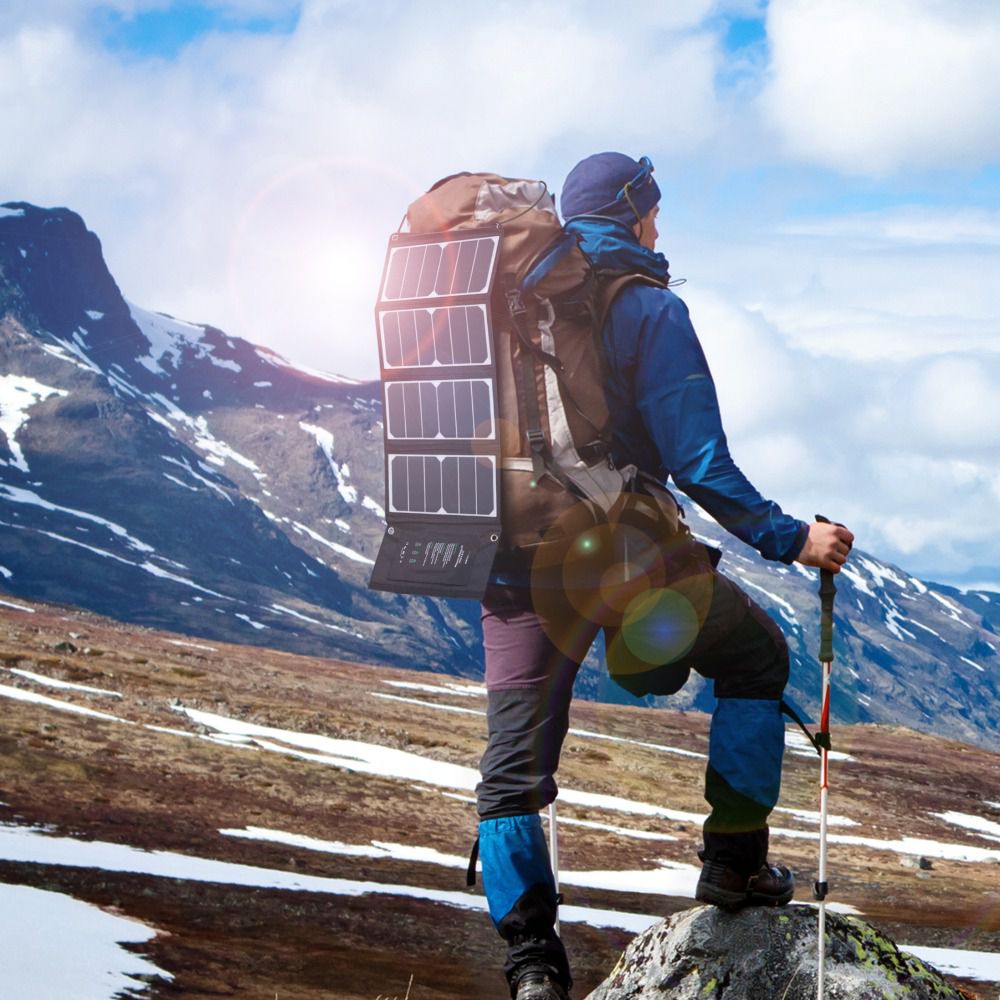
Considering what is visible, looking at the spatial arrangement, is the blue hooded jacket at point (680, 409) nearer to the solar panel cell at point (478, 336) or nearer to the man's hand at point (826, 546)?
the man's hand at point (826, 546)

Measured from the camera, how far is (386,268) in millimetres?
6102

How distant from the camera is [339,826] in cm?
2623

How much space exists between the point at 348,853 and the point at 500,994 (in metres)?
12.1

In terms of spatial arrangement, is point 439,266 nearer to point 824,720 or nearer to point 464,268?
point 464,268

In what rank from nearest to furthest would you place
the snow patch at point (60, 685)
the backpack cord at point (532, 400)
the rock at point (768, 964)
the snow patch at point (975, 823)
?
the backpack cord at point (532, 400), the rock at point (768, 964), the snow patch at point (60, 685), the snow patch at point (975, 823)

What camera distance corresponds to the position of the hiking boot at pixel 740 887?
20.8 ft

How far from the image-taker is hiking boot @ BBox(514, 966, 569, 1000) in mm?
5578

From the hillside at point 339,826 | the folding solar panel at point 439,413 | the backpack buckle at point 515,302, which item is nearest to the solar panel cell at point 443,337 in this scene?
the folding solar panel at point 439,413

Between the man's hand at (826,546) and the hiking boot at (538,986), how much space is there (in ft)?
6.97

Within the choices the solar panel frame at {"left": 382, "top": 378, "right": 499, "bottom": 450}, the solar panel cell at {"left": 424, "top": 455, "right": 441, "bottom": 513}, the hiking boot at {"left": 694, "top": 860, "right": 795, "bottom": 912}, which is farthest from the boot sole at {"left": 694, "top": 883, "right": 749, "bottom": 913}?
the solar panel frame at {"left": 382, "top": 378, "right": 499, "bottom": 450}

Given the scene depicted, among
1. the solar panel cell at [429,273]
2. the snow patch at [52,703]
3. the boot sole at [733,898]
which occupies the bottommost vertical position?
the snow patch at [52,703]

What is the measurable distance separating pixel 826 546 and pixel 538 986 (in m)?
2.28

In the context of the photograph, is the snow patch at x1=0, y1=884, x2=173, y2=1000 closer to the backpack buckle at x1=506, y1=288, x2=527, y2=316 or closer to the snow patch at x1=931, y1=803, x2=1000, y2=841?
the backpack buckle at x1=506, y1=288, x2=527, y2=316

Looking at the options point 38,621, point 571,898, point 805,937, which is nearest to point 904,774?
point 38,621
